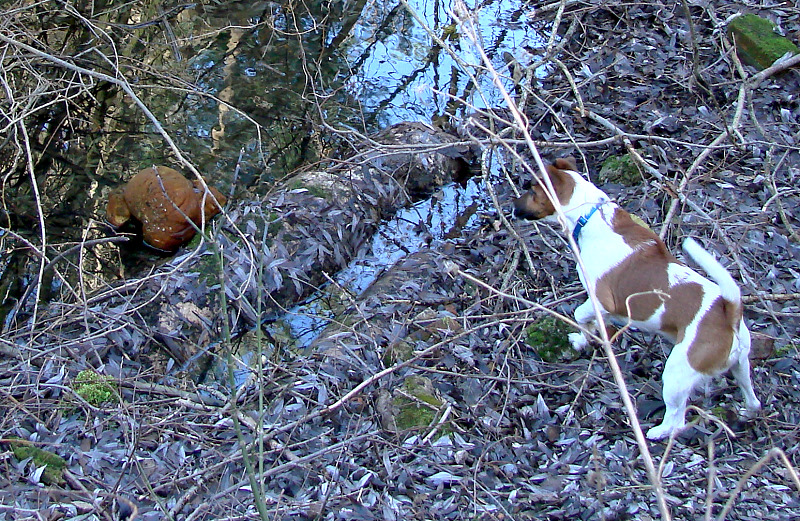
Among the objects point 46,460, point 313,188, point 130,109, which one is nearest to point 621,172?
point 313,188

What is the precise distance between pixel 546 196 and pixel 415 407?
133 centimetres

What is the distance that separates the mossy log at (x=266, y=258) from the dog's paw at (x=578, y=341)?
128 centimetres

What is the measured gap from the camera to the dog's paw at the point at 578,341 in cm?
388

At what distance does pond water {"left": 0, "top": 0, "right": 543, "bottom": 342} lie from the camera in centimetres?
555

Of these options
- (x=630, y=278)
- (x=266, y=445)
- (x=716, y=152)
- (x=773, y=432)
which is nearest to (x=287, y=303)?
(x=266, y=445)

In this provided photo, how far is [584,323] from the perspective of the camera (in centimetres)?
376

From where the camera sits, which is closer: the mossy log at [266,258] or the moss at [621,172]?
the mossy log at [266,258]

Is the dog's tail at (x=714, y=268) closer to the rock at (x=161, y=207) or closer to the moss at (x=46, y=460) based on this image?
the moss at (x=46, y=460)

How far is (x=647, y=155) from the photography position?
554 cm

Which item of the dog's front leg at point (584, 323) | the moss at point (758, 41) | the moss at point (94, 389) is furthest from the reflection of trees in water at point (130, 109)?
the moss at point (758, 41)

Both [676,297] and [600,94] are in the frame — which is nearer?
[676,297]

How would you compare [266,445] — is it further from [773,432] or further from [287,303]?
[773,432]

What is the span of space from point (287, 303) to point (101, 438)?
1722mm

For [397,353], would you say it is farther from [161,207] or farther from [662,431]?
[161,207]
